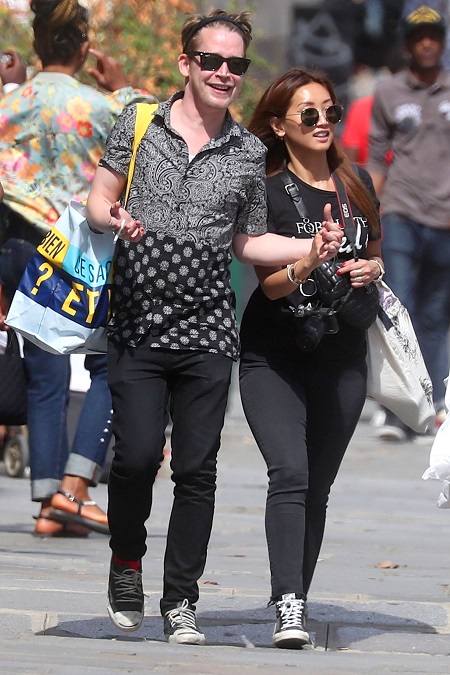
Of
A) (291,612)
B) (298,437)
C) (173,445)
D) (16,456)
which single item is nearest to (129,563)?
(173,445)

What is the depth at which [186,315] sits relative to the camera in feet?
16.0

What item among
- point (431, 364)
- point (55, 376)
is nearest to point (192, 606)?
point (55, 376)

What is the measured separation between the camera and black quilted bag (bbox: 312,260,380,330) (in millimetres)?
5090

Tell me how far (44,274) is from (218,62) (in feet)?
3.09

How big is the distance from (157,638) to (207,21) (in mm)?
1863

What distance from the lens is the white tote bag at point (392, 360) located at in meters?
5.34

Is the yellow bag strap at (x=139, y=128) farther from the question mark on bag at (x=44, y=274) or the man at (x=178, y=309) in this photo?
the question mark on bag at (x=44, y=274)

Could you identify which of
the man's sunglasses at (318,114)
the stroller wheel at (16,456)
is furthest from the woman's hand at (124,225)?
the stroller wheel at (16,456)

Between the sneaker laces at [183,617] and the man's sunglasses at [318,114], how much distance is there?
60.1 inches

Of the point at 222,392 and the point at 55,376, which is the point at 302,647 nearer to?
the point at 222,392

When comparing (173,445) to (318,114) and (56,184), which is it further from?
(56,184)

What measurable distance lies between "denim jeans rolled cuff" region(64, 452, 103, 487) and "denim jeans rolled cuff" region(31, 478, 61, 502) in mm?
76

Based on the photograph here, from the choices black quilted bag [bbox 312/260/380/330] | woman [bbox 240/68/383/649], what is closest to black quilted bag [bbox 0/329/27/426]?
woman [bbox 240/68/383/649]

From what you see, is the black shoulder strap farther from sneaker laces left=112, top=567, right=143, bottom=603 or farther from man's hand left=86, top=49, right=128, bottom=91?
man's hand left=86, top=49, right=128, bottom=91
